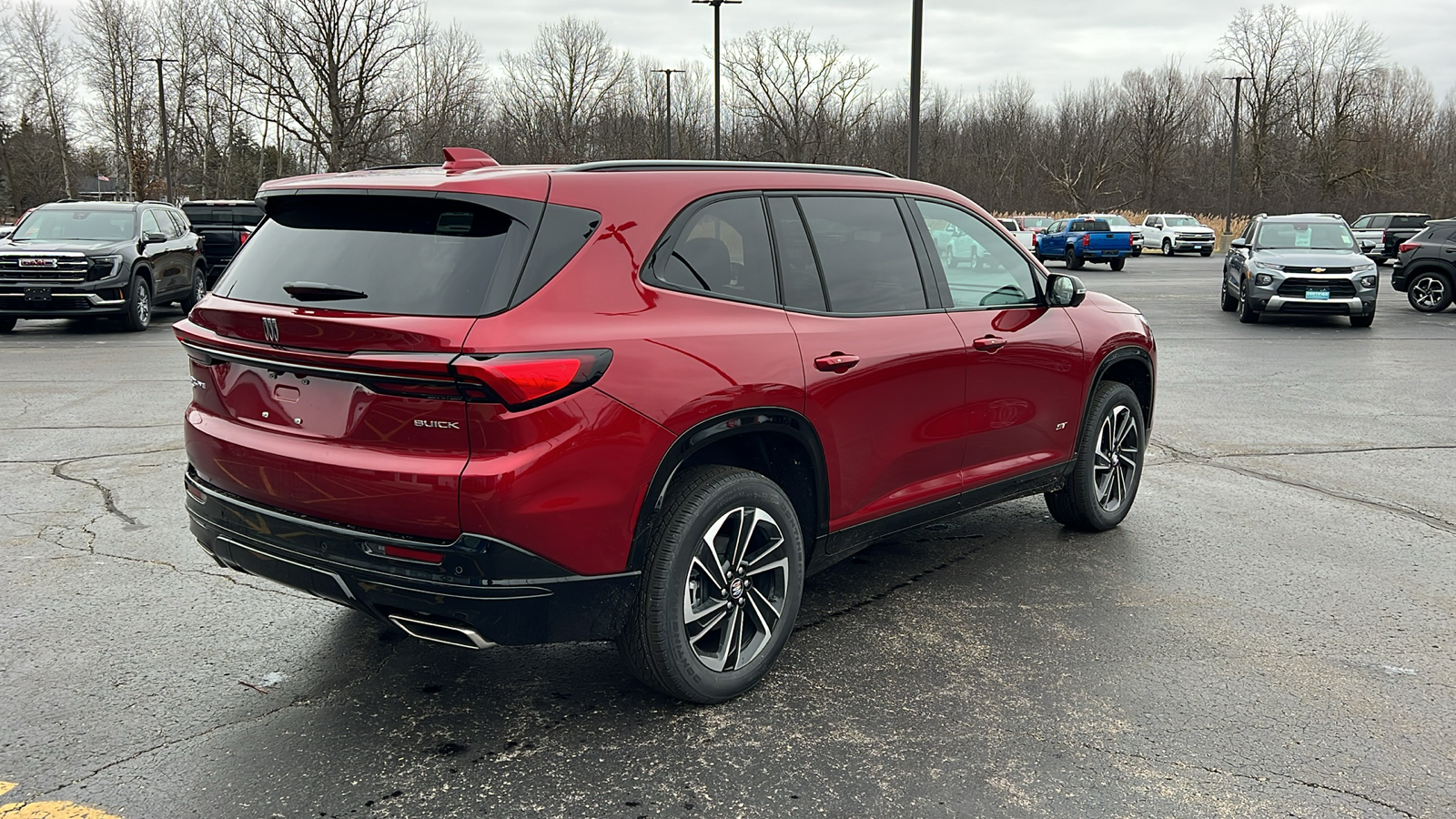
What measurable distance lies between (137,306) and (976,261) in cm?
1428

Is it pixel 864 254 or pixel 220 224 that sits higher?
pixel 220 224

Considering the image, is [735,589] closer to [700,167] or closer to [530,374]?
[530,374]

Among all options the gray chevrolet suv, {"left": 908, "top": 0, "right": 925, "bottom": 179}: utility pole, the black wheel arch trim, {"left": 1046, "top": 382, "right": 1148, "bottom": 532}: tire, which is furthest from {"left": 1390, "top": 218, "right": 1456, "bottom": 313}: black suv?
the black wheel arch trim

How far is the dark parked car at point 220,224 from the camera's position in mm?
22109

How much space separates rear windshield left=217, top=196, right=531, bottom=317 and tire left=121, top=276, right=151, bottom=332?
44.5ft

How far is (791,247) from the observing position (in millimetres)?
4004

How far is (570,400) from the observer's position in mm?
3051

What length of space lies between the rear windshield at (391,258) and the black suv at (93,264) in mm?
13217

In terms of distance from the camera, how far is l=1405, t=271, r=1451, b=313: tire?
20.0 m

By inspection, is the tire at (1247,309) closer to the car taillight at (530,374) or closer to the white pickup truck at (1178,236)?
the car taillight at (530,374)

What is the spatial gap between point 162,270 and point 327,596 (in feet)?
50.3

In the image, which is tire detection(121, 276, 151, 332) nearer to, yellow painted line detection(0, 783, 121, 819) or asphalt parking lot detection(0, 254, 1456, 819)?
asphalt parking lot detection(0, 254, 1456, 819)

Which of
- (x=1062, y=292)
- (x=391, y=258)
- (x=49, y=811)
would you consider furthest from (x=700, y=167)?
(x=49, y=811)

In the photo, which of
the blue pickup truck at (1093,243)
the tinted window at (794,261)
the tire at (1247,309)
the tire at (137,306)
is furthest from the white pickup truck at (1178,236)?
the tinted window at (794,261)
